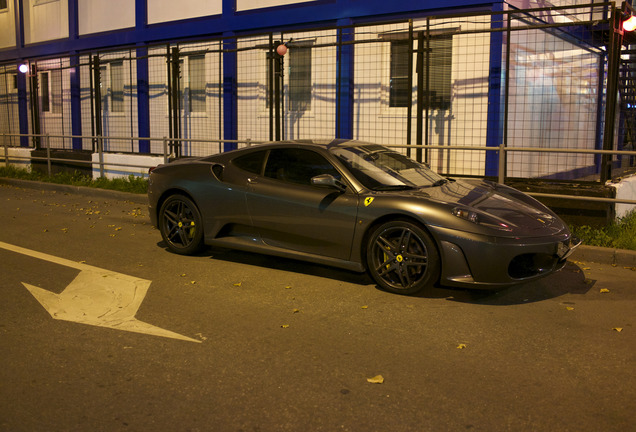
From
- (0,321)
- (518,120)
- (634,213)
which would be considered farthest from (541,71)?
(0,321)

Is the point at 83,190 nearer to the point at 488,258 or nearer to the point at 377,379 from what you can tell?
the point at 488,258

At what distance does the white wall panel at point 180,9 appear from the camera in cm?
1595

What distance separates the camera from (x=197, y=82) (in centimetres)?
1653

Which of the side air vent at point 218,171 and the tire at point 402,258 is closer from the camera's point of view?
the tire at point 402,258

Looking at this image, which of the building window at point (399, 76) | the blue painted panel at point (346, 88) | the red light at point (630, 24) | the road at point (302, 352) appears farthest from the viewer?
the blue painted panel at point (346, 88)

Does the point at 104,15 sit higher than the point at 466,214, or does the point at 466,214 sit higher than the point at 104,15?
the point at 104,15

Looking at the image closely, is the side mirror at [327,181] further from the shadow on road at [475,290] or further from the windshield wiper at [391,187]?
the shadow on road at [475,290]

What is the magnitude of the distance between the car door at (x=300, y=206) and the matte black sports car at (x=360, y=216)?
0.01 metres

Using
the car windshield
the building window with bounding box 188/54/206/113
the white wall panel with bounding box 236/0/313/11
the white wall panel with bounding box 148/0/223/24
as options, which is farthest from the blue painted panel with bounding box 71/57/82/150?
the car windshield

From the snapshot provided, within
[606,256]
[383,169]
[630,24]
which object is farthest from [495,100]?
[383,169]

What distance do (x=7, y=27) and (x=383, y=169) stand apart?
21.0 m

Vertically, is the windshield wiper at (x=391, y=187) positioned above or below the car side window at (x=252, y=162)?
below

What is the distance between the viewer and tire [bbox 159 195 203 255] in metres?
7.44

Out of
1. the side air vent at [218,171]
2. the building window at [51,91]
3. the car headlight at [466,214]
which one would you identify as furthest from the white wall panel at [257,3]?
the car headlight at [466,214]
